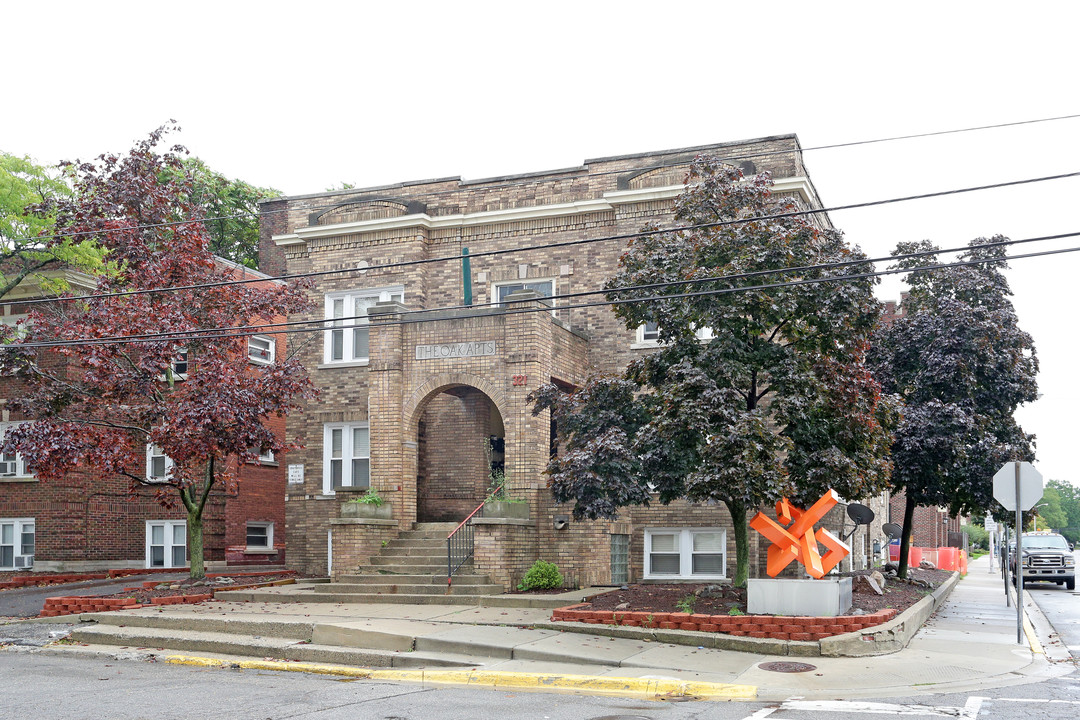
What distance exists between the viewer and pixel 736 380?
52.0 feet

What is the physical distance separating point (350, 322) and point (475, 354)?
5.23 metres

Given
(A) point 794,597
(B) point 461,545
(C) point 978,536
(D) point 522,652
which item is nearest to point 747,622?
(A) point 794,597

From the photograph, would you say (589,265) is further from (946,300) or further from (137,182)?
(137,182)

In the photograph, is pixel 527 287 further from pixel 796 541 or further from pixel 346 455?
pixel 796 541

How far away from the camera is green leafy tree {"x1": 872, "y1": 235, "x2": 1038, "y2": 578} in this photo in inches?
875

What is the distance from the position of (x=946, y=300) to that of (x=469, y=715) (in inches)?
672

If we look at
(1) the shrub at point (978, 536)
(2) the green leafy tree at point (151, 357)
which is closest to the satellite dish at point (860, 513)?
(2) the green leafy tree at point (151, 357)

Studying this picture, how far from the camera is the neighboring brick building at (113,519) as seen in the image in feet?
88.4

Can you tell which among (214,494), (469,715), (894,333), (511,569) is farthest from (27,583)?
(894,333)

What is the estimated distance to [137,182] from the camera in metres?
20.5

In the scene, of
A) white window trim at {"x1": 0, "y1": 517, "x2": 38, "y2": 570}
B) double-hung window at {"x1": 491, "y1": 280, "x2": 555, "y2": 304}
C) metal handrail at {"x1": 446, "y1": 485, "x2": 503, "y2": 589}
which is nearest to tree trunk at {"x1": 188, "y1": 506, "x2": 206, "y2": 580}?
metal handrail at {"x1": 446, "y1": 485, "x2": 503, "y2": 589}

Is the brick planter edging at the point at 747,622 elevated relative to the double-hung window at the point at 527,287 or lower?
lower

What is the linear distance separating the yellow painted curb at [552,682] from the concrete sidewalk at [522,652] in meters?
0.02

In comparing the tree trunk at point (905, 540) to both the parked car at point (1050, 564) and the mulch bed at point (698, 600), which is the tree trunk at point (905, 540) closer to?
the mulch bed at point (698, 600)
